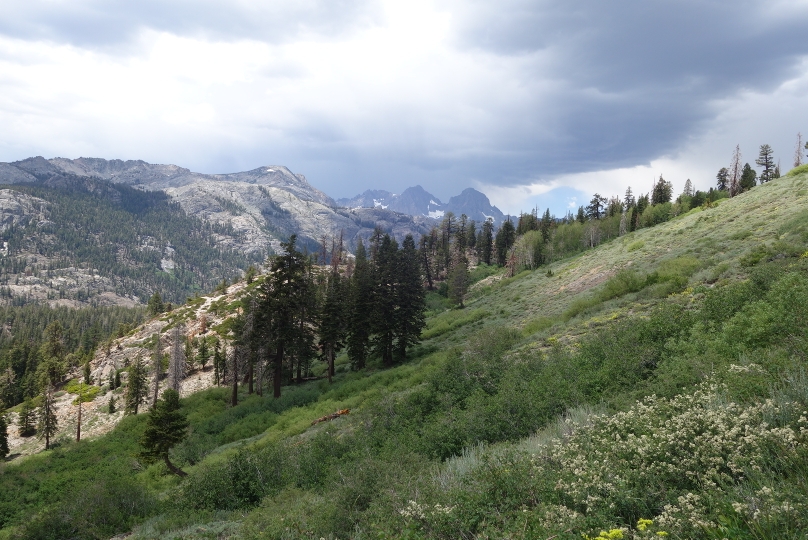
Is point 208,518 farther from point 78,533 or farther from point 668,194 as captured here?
point 668,194

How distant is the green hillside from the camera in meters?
5.19

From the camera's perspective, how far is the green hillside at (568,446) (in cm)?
519

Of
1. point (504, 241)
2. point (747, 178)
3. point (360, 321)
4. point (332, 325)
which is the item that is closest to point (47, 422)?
point (332, 325)

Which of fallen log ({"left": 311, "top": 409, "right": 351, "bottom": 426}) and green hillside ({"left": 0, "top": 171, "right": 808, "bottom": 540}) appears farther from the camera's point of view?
fallen log ({"left": 311, "top": 409, "right": 351, "bottom": 426})

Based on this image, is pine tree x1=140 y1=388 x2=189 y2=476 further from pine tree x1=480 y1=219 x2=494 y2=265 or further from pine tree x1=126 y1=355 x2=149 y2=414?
pine tree x1=480 y1=219 x2=494 y2=265

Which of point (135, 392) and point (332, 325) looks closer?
point (332, 325)

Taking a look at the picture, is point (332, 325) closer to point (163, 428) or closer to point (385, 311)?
point (385, 311)

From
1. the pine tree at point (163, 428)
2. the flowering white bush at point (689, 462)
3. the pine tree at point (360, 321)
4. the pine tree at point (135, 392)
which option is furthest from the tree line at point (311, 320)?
the flowering white bush at point (689, 462)

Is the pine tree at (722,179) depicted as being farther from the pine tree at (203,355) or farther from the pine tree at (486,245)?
the pine tree at (203,355)

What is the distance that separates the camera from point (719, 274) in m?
21.4

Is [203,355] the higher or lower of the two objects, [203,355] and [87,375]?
the higher

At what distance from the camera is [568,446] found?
733 centimetres

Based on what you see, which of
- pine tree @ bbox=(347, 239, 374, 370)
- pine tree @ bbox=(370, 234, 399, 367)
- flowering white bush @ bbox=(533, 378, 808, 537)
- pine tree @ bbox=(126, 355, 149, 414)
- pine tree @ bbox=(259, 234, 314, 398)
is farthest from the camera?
pine tree @ bbox=(126, 355, 149, 414)

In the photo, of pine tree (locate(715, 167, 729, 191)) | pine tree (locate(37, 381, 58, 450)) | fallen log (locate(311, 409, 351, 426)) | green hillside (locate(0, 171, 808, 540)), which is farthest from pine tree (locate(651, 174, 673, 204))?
pine tree (locate(37, 381, 58, 450))
